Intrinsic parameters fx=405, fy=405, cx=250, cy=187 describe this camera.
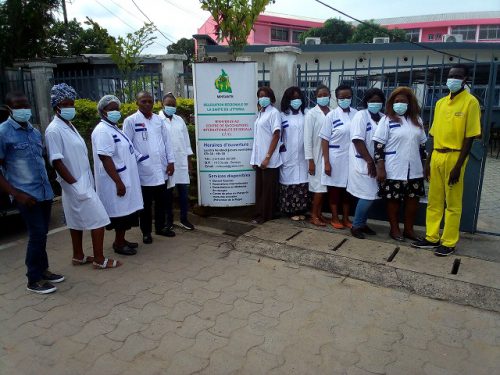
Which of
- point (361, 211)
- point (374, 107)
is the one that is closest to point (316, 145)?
point (374, 107)

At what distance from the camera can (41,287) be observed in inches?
143

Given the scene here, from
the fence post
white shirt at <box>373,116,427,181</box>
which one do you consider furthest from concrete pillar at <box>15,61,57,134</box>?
white shirt at <box>373,116,427,181</box>

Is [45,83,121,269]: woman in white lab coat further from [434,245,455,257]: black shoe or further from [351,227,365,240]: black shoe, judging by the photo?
[434,245,455,257]: black shoe

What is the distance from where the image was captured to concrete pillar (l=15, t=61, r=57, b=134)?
7.79 metres

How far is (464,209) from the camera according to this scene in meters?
4.64

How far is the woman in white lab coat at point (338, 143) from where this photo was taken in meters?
4.72

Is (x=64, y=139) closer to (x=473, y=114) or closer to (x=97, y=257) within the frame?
(x=97, y=257)

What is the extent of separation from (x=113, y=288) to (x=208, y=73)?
9.23 ft

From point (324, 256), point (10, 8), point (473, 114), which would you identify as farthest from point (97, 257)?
point (10, 8)

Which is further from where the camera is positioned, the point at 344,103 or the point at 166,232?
the point at 166,232

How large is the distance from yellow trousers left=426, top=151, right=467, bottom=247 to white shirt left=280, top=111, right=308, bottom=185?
154cm

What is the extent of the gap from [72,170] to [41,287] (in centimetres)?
108

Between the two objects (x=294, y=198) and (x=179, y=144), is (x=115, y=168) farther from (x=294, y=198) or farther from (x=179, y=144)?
(x=294, y=198)

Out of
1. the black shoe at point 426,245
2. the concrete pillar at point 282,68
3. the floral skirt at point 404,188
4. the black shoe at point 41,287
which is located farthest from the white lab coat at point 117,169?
the black shoe at point 426,245
